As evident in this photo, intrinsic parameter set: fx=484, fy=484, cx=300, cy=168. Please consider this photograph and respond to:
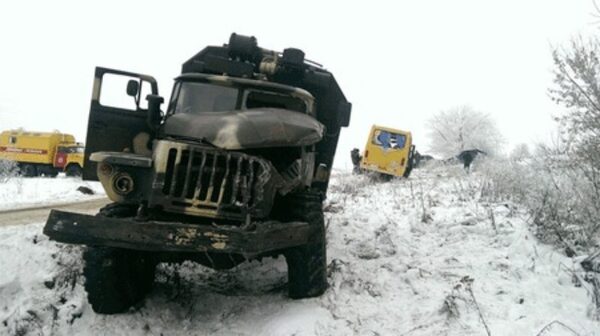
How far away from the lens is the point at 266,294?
18.0 feet

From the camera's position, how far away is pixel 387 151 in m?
19.5

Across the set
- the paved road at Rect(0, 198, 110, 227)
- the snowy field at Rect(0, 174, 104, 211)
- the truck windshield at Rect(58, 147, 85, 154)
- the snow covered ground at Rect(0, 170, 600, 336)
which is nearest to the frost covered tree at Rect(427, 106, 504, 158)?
the truck windshield at Rect(58, 147, 85, 154)

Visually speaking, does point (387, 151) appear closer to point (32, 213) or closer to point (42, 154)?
point (32, 213)

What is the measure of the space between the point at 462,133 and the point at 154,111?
4872cm

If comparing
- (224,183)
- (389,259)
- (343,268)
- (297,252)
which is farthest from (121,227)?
(389,259)

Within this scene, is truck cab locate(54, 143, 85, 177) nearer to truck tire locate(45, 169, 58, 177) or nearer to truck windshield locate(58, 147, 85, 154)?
truck windshield locate(58, 147, 85, 154)

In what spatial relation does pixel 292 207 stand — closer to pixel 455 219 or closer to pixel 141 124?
pixel 141 124

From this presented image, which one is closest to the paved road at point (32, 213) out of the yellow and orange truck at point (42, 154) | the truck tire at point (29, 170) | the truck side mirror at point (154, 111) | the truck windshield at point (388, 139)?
the truck side mirror at point (154, 111)

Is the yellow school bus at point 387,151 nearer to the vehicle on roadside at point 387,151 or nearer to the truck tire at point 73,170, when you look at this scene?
the vehicle on roadside at point 387,151

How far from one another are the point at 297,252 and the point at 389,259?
1.48 m

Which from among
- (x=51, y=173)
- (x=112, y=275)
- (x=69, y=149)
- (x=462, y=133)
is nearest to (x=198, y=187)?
(x=112, y=275)

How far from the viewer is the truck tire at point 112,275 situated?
15.1 ft

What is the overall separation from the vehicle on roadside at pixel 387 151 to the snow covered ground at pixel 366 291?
12416 millimetres

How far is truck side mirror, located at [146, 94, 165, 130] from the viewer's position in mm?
5527
